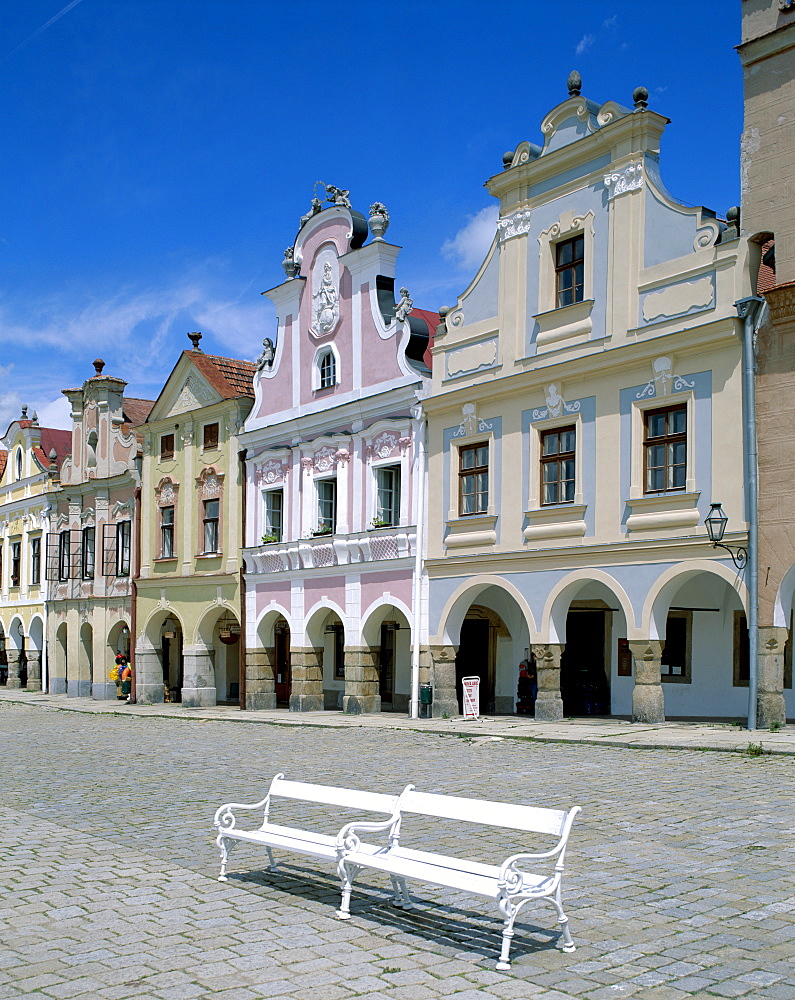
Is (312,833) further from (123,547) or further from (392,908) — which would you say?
(123,547)

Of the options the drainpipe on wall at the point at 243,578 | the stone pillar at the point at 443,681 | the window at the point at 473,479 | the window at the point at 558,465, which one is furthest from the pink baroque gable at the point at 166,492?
the window at the point at 558,465

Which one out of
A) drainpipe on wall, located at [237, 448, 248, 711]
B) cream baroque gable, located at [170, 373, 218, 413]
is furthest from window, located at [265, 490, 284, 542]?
cream baroque gable, located at [170, 373, 218, 413]

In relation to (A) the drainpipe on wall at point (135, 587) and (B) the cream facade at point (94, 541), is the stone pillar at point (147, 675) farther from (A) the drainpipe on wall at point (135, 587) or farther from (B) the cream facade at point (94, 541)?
(B) the cream facade at point (94, 541)

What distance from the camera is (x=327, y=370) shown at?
29719 mm

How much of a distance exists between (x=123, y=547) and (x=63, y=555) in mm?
5381

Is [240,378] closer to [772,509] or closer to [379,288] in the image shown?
[379,288]

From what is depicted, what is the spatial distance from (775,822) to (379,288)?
2019 centimetres

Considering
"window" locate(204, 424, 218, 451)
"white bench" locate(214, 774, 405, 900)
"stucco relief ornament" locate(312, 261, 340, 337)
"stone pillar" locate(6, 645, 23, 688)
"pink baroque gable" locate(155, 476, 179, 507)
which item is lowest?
"stone pillar" locate(6, 645, 23, 688)

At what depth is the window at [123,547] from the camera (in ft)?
130

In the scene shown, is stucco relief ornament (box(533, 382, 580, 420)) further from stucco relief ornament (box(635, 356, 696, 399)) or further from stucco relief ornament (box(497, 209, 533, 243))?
stucco relief ornament (box(497, 209, 533, 243))

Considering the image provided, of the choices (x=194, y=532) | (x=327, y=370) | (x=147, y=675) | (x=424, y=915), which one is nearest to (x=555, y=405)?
(x=327, y=370)

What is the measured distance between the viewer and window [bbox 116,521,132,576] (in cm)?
3969

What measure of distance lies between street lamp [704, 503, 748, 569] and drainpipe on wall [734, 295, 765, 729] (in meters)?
0.22

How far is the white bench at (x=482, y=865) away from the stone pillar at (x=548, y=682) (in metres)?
15.2
